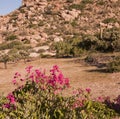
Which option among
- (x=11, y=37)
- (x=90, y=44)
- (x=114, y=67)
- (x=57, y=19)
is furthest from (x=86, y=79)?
(x=57, y=19)

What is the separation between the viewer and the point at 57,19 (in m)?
63.3

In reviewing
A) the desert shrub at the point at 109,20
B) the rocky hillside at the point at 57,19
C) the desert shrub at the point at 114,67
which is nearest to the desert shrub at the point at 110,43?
the desert shrub at the point at 114,67

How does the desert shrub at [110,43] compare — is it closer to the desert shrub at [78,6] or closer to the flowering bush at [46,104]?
the flowering bush at [46,104]

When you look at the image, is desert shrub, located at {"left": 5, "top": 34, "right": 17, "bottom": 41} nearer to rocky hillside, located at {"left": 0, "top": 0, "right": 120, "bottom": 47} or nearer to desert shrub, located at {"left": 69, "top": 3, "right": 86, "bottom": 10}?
rocky hillside, located at {"left": 0, "top": 0, "right": 120, "bottom": 47}

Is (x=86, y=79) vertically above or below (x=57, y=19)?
below

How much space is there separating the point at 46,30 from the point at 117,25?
12.0 m

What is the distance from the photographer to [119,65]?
2228 cm

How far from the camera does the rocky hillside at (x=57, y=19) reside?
5681cm

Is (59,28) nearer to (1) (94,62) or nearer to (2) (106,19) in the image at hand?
(2) (106,19)

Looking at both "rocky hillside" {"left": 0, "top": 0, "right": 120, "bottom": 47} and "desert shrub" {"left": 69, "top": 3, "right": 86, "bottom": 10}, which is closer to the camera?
"rocky hillside" {"left": 0, "top": 0, "right": 120, "bottom": 47}

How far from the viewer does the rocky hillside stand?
56812 mm

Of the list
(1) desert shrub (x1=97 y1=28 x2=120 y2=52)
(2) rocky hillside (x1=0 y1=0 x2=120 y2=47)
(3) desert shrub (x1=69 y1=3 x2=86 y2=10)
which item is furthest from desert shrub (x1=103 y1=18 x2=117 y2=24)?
(1) desert shrub (x1=97 y1=28 x2=120 y2=52)

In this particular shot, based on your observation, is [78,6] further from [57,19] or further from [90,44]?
[90,44]

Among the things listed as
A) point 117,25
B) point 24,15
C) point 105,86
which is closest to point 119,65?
point 105,86
